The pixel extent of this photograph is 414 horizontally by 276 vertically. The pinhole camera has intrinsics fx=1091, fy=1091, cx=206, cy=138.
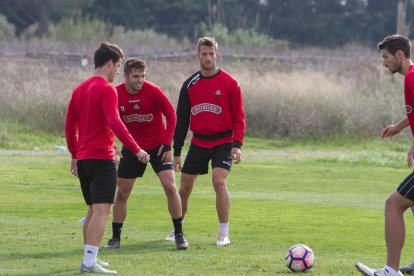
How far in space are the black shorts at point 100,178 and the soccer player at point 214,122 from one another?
2546mm

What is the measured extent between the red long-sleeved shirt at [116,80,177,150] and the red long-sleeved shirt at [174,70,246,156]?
54 centimetres

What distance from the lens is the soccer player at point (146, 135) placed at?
12523 millimetres

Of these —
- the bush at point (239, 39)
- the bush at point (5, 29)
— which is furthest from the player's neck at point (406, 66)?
the bush at point (5, 29)

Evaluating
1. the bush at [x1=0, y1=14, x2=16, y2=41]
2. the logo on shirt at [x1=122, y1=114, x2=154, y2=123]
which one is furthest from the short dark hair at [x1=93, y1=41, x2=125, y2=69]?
the bush at [x1=0, y1=14, x2=16, y2=41]

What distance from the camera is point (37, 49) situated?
5016 centimetres

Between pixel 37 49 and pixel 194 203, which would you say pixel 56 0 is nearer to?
pixel 37 49

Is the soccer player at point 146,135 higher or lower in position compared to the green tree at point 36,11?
higher

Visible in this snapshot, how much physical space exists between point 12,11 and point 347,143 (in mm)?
41474

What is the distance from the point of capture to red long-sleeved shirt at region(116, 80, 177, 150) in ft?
41.4

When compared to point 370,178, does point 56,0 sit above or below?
below

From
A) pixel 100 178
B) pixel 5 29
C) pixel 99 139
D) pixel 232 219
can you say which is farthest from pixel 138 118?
pixel 5 29

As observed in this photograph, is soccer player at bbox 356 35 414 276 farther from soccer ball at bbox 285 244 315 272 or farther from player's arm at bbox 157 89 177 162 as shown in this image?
player's arm at bbox 157 89 177 162

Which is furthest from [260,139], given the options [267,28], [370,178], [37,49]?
[267,28]

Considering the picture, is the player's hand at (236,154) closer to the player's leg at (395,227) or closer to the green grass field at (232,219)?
the green grass field at (232,219)
